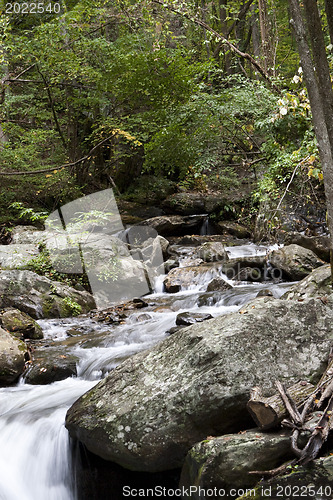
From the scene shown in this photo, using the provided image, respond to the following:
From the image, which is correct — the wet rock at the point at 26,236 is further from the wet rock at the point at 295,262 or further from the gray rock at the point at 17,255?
the wet rock at the point at 295,262

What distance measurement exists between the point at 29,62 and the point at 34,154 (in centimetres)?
288

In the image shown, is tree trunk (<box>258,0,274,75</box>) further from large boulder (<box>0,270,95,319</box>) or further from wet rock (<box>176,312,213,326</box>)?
large boulder (<box>0,270,95,319</box>)

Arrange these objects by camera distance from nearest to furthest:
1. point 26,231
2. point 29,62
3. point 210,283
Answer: point 210,283, point 26,231, point 29,62

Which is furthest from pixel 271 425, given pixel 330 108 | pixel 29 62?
pixel 29 62

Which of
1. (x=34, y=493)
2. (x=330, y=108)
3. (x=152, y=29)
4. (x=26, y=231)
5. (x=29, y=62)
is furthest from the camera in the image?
(x=152, y=29)

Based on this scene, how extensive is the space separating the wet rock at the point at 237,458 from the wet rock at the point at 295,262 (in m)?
6.98

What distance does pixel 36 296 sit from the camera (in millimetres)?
8375

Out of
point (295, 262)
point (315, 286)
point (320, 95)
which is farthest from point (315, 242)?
point (320, 95)

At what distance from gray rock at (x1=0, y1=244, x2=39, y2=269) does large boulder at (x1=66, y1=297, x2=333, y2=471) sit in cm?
622

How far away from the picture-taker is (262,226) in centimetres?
1295

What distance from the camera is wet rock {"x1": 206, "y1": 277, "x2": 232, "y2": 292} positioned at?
9.32 metres

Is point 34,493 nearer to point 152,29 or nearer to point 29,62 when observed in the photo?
point 29,62

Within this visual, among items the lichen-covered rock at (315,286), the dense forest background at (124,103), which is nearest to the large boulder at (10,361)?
the lichen-covered rock at (315,286)

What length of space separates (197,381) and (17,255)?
768 cm
